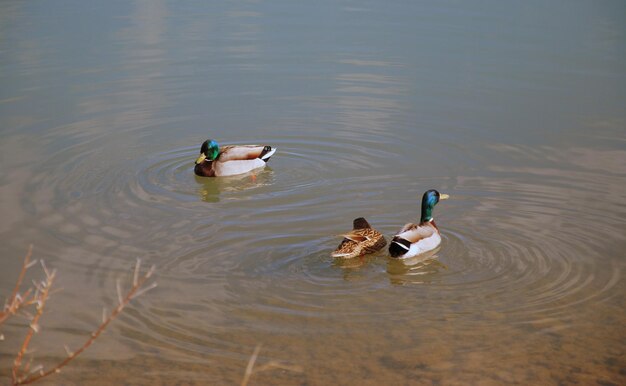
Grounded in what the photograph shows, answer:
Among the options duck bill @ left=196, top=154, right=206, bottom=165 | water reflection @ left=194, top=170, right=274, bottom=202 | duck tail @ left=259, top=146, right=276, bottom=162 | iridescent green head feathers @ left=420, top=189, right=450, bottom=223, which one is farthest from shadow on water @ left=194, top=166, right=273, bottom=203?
iridescent green head feathers @ left=420, top=189, right=450, bottom=223

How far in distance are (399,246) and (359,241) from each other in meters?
0.35

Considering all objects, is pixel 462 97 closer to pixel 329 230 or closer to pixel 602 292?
pixel 329 230

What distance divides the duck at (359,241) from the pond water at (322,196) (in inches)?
5.1

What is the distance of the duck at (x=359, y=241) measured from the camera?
26.6 ft

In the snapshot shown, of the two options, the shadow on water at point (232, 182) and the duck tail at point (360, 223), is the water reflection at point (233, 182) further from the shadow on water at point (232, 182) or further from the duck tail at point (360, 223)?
the duck tail at point (360, 223)

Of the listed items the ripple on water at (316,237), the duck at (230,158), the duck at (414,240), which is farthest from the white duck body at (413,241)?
the duck at (230,158)

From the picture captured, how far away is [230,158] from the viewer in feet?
36.9

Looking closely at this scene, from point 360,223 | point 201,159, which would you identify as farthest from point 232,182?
point 360,223

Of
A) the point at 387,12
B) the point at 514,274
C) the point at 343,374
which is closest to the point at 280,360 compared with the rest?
the point at 343,374

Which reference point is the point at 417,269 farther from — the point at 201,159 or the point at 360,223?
the point at 201,159

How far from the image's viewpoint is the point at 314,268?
8.09 meters

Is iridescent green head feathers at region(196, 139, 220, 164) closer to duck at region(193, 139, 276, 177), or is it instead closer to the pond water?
duck at region(193, 139, 276, 177)

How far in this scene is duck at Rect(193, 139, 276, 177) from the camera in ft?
36.2

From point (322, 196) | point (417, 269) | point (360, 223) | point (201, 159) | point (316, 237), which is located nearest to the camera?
point (417, 269)
